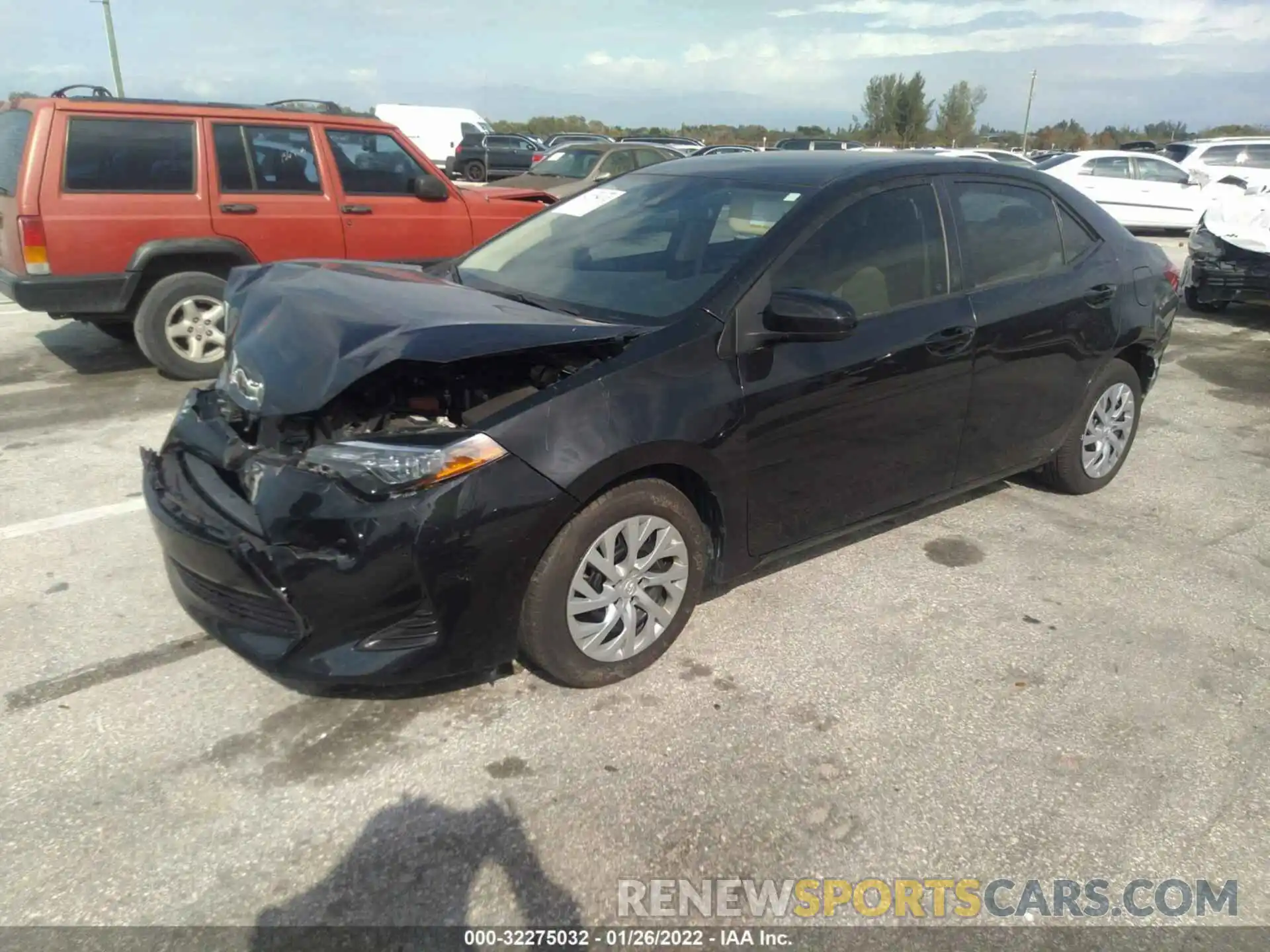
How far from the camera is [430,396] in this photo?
2965mm

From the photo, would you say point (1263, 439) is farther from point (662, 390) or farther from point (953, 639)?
point (662, 390)

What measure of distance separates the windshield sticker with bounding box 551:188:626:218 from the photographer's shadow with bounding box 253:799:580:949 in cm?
269

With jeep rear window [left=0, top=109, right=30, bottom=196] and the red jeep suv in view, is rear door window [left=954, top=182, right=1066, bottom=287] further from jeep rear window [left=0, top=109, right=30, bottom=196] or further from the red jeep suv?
jeep rear window [left=0, top=109, right=30, bottom=196]

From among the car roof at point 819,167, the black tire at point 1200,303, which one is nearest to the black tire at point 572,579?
the car roof at point 819,167

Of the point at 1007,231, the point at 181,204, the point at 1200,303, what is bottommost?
the point at 1200,303

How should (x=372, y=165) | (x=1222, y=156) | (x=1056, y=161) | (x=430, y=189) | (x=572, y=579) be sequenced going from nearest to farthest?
→ (x=572, y=579)
(x=372, y=165)
(x=430, y=189)
(x=1222, y=156)
(x=1056, y=161)

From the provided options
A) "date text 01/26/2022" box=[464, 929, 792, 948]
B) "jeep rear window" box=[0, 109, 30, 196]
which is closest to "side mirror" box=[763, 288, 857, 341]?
"date text 01/26/2022" box=[464, 929, 792, 948]

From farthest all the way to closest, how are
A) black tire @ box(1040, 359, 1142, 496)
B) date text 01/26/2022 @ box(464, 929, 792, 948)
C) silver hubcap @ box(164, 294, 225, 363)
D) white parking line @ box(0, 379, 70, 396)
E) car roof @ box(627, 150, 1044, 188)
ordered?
1. silver hubcap @ box(164, 294, 225, 363)
2. white parking line @ box(0, 379, 70, 396)
3. black tire @ box(1040, 359, 1142, 496)
4. car roof @ box(627, 150, 1044, 188)
5. date text 01/26/2022 @ box(464, 929, 792, 948)

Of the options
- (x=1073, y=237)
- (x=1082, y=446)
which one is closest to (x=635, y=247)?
(x=1073, y=237)

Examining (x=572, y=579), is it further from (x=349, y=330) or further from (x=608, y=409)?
(x=349, y=330)

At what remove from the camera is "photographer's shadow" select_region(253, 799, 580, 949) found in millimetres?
2205

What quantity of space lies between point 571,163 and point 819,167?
36.5 ft

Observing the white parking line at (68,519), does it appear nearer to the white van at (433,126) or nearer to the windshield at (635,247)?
the windshield at (635,247)

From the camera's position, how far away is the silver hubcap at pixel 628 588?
117 inches
